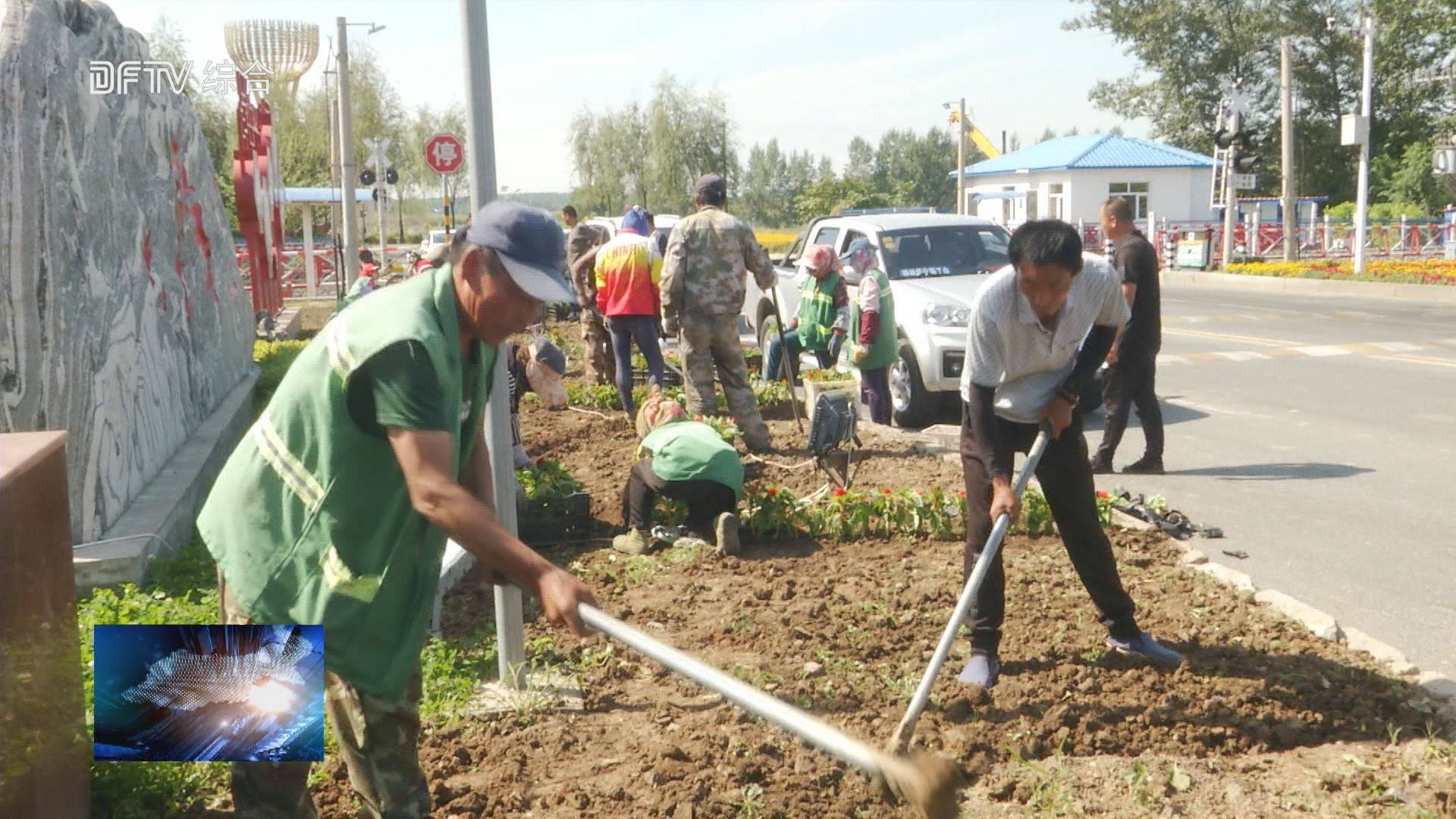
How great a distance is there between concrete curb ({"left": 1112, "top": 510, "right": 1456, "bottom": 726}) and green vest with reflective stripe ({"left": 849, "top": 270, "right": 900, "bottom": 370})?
11.0ft

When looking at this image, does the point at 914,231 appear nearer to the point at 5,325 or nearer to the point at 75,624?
the point at 5,325

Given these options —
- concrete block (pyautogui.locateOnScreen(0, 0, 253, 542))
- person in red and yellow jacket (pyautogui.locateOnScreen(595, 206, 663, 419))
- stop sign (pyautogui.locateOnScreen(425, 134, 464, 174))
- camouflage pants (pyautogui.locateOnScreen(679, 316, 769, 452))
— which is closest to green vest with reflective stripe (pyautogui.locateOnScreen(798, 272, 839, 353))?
camouflage pants (pyautogui.locateOnScreen(679, 316, 769, 452))

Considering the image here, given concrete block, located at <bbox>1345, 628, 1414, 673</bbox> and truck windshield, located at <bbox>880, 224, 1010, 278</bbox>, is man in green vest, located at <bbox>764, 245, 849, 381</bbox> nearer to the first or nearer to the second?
truck windshield, located at <bbox>880, 224, 1010, 278</bbox>

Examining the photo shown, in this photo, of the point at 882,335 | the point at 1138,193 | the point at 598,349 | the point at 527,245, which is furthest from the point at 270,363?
the point at 1138,193

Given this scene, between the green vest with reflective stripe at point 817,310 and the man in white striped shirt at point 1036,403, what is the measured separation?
5.10 metres

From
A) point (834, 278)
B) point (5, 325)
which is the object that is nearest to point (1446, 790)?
point (5, 325)

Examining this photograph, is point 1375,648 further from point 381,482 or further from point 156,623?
point 156,623

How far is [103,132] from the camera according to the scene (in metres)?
7.04

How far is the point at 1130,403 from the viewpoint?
8.46 meters

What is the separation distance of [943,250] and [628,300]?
3117 mm

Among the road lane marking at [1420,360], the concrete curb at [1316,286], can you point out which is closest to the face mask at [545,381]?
the road lane marking at [1420,360]

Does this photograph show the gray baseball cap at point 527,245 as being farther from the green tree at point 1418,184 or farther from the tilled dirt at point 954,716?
the green tree at point 1418,184

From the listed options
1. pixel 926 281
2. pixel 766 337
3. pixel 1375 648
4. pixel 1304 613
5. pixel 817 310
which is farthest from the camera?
pixel 766 337

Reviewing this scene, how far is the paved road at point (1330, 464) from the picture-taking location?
5.98 m
